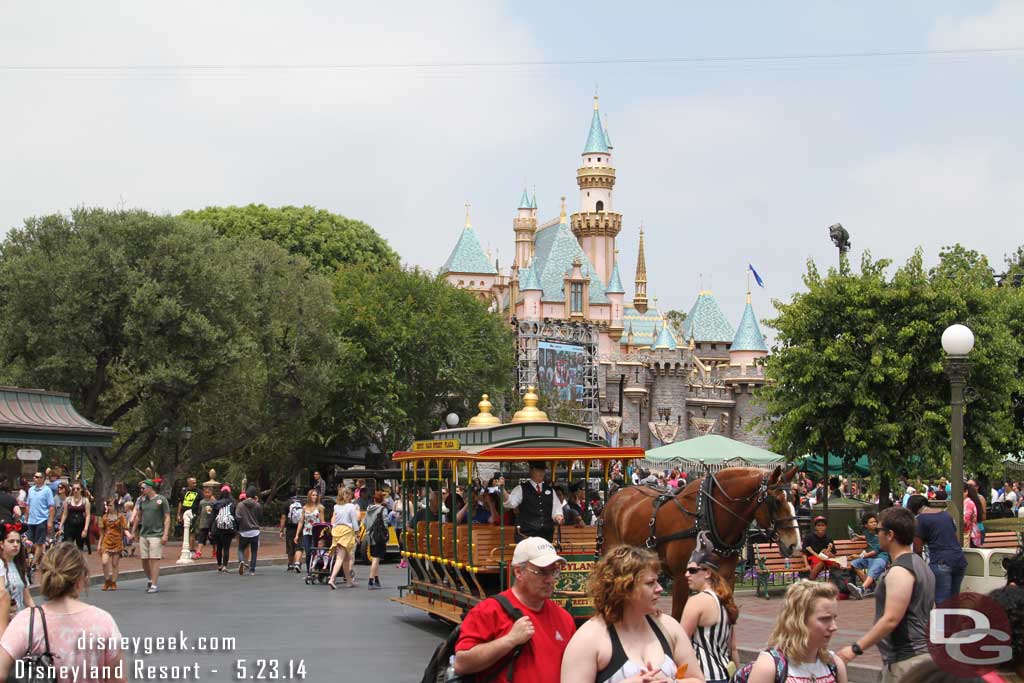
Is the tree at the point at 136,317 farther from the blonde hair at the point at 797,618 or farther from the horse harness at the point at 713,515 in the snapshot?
the blonde hair at the point at 797,618

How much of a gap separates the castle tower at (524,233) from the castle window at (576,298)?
765 cm

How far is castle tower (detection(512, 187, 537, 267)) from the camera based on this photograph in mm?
106125

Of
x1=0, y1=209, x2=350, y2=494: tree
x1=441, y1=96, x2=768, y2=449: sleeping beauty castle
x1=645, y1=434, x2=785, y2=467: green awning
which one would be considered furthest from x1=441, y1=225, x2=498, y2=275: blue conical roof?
x1=645, y1=434, x2=785, y2=467: green awning

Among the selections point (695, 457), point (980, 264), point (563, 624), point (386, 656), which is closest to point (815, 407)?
point (695, 457)

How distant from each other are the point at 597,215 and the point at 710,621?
102706 millimetres

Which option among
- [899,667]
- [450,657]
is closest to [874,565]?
[899,667]

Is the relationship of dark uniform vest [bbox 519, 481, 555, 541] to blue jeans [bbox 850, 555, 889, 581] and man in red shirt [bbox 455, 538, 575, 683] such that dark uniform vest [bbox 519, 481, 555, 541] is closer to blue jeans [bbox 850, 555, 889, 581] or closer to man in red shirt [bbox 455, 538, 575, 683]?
blue jeans [bbox 850, 555, 889, 581]

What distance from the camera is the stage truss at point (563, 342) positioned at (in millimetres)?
84688

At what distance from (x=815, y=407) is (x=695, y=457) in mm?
2990

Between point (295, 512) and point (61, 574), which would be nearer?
point (61, 574)

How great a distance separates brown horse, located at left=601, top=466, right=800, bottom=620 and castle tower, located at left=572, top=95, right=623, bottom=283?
95.4 meters

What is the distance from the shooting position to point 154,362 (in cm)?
3891

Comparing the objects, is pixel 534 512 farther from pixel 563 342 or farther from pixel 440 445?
pixel 563 342

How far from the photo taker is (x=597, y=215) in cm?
10962
